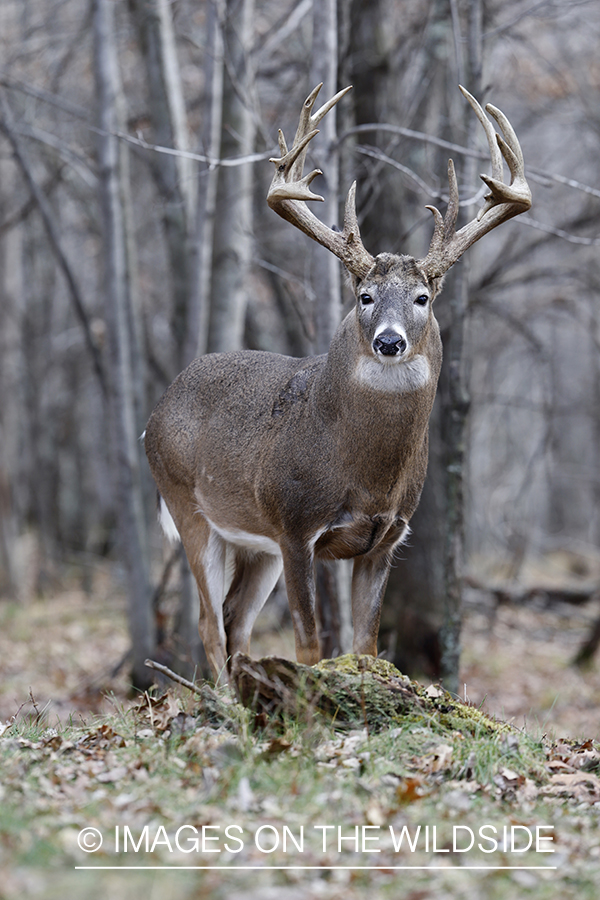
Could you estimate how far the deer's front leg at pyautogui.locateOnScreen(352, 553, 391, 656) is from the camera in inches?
213

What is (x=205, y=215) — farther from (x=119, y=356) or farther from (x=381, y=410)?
(x=381, y=410)

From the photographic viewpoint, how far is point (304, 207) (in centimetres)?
546

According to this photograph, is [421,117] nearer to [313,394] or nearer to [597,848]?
[313,394]

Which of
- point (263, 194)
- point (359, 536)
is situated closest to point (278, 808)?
point (359, 536)

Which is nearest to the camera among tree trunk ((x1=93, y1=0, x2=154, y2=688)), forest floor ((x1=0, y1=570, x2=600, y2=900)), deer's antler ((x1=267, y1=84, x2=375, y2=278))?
forest floor ((x1=0, y1=570, x2=600, y2=900))

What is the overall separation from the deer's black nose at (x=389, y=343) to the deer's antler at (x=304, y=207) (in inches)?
22.1

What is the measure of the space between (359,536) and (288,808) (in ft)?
5.97

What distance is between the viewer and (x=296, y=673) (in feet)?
14.3

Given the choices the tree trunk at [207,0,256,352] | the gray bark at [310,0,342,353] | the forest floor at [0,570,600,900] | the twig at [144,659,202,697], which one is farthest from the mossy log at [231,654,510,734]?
the tree trunk at [207,0,256,352]

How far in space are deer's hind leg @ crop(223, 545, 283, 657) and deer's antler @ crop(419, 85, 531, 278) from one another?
2.16 meters

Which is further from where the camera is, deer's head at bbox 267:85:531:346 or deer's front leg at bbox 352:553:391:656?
deer's front leg at bbox 352:553:391:656

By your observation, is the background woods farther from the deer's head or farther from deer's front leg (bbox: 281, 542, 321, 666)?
deer's front leg (bbox: 281, 542, 321, 666)

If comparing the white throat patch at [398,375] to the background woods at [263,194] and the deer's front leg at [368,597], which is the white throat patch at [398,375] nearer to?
the deer's front leg at [368,597]

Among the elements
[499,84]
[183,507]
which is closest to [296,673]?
[183,507]
